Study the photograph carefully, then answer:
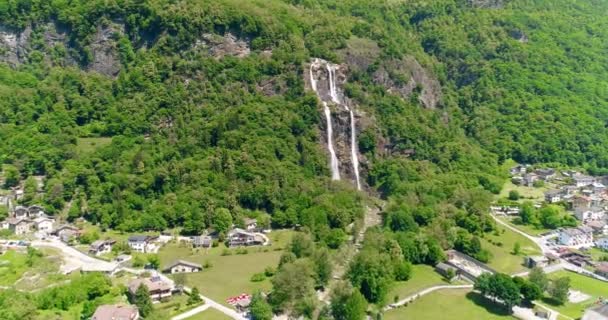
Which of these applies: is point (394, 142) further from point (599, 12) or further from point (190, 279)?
point (599, 12)

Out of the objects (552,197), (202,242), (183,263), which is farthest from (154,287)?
(552,197)

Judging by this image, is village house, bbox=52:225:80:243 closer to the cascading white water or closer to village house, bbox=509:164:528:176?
the cascading white water

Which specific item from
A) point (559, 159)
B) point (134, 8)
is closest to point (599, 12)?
point (559, 159)

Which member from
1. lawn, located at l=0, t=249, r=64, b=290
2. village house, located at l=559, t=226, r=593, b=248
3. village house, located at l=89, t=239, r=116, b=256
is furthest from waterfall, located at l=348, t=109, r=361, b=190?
lawn, located at l=0, t=249, r=64, b=290

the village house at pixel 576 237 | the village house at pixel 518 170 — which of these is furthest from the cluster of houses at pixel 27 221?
the village house at pixel 518 170

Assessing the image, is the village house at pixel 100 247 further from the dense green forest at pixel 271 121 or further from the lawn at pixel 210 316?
the lawn at pixel 210 316

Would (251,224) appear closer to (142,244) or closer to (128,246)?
(142,244)
